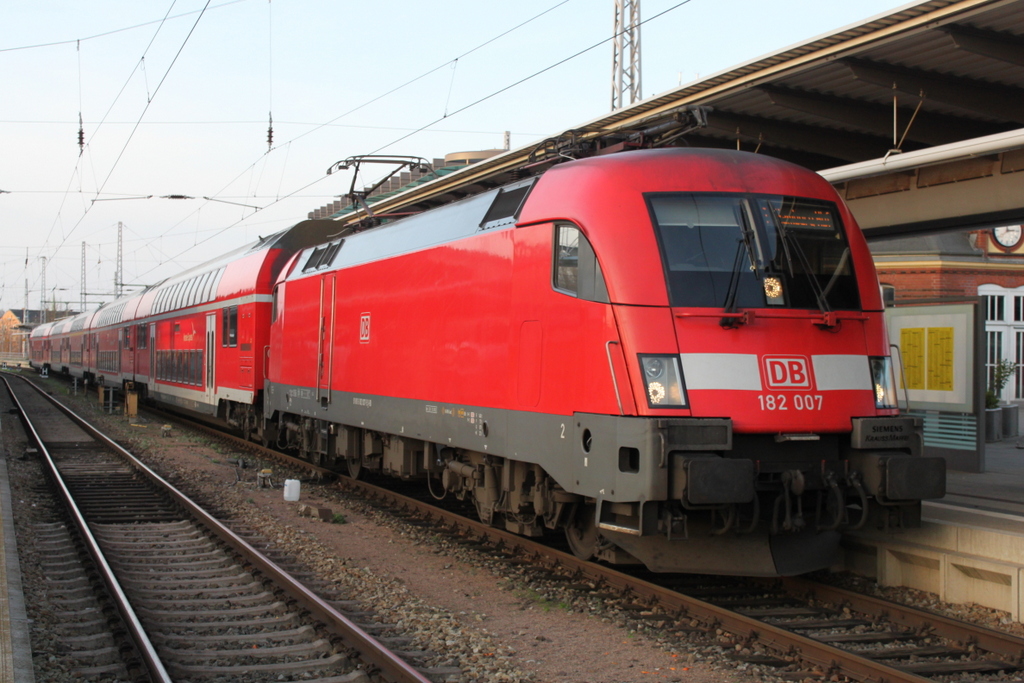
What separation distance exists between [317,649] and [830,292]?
4.49 m

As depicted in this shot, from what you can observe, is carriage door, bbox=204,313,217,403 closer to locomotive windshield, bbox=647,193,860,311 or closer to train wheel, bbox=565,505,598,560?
train wheel, bbox=565,505,598,560

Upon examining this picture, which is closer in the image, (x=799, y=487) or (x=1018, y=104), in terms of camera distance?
(x=799, y=487)

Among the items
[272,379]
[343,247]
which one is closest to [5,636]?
[343,247]

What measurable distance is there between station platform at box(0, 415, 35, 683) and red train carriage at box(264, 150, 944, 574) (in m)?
3.68

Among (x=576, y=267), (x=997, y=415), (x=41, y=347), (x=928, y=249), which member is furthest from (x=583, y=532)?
(x=41, y=347)

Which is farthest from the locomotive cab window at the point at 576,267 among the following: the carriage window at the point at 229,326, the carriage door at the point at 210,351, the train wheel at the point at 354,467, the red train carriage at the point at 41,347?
the red train carriage at the point at 41,347

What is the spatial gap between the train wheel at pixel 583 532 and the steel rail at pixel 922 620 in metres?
1.58

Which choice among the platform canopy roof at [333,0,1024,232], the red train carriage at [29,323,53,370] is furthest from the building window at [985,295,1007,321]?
the red train carriage at [29,323,53,370]

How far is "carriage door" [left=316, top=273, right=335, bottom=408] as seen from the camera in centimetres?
1274

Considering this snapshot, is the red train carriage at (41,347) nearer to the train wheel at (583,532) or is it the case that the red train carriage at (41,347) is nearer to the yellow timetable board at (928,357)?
the yellow timetable board at (928,357)

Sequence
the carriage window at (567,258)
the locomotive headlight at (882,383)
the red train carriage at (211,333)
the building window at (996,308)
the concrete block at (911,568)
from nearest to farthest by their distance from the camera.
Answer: the locomotive headlight at (882,383), the carriage window at (567,258), the concrete block at (911,568), the red train carriage at (211,333), the building window at (996,308)

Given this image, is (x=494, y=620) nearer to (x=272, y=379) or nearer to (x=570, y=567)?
(x=570, y=567)

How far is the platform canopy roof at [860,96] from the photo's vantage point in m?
8.21

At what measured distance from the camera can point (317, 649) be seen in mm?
6227
